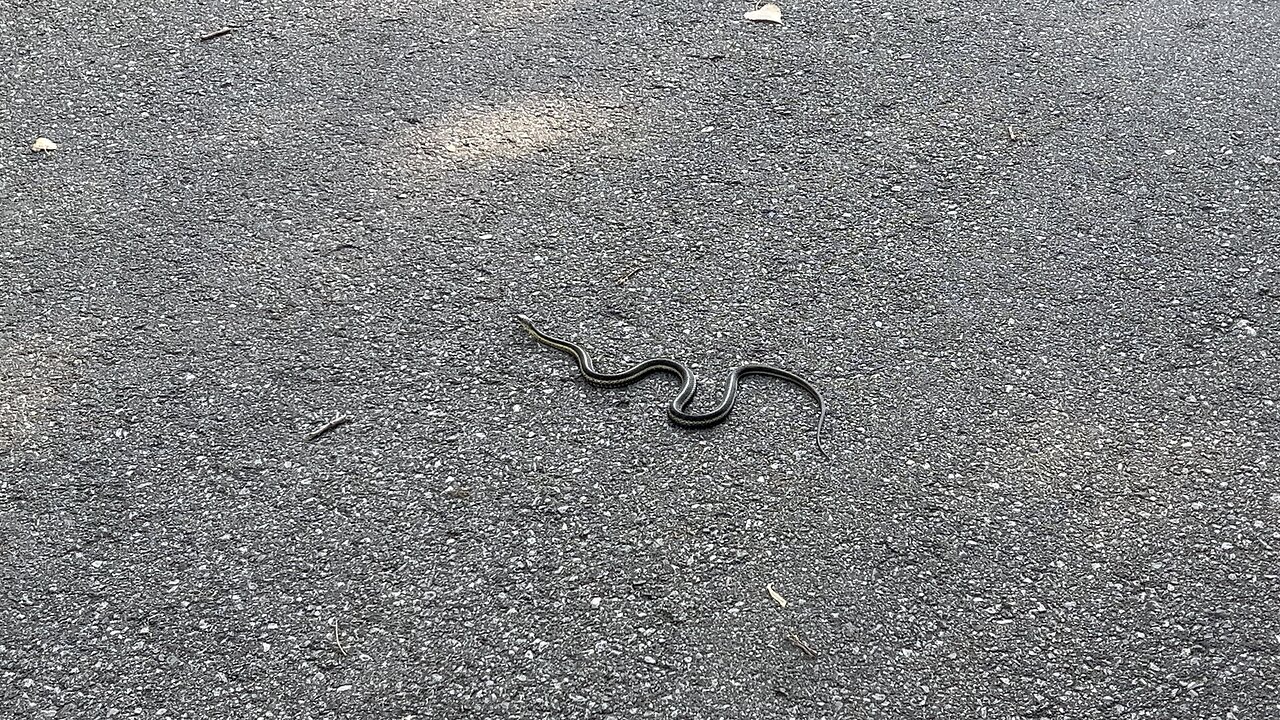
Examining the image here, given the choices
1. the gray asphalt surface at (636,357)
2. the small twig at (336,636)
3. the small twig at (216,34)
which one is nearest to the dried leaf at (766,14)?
the gray asphalt surface at (636,357)

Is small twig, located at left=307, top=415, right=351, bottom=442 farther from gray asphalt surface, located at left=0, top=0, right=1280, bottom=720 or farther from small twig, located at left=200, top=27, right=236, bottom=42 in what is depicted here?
small twig, located at left=200, top=27, right=236, bottom=42

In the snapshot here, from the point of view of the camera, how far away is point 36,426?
10.8 feet

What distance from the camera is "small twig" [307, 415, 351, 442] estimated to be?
326cm

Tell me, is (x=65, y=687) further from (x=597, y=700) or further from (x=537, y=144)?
(x=537, y=144)

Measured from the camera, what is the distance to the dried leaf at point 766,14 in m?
5.19

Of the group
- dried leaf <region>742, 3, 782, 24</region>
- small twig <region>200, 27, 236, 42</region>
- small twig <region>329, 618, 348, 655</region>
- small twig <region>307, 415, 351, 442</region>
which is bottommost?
small twig <region>329, 618, 348, 655</region>

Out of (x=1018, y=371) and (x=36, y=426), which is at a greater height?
(x=1018, y=371)

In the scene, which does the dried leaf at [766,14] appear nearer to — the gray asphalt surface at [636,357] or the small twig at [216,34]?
the gray asphalt surface at [636,357]

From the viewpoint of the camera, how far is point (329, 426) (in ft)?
10.8

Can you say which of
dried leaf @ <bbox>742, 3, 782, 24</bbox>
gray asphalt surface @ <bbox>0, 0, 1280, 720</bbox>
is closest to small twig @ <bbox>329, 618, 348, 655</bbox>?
gray asphalt surface @ <bbox>0, 0, 1280, 720</bbox>

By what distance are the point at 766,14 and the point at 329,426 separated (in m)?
2.92

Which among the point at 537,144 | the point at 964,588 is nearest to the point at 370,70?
the point at 537,144

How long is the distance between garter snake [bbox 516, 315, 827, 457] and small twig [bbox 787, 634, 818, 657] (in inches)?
26.4

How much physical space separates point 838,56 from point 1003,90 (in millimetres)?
676
